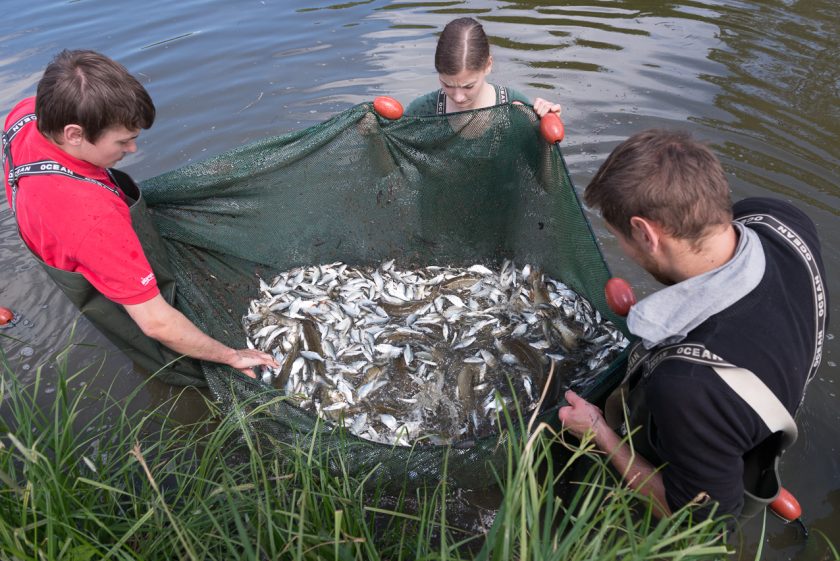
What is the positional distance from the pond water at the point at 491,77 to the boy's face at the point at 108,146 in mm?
1844

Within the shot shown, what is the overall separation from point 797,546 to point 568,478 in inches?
49.2

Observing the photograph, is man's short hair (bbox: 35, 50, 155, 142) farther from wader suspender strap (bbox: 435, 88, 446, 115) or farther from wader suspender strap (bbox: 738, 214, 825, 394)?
wader suspender strap (bbox: 738, 214, 825, 394)

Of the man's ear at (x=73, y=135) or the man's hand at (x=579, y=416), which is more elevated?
the man's ear at (x=73, y=135)

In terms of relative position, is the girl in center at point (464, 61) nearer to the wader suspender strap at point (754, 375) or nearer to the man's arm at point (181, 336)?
the wader suspender strap at point (754, 375)

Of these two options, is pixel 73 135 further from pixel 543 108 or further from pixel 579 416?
pixel 579 416

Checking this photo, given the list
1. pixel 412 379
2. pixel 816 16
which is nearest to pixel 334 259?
pixel 412 379

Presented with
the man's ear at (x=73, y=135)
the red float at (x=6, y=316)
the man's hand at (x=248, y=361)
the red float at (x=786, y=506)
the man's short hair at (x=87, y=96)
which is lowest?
the red float at (x=6, y=316)

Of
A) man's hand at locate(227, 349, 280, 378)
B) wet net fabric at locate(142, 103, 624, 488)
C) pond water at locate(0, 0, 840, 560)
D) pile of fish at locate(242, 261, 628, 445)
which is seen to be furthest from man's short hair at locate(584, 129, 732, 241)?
pond water at locate(0, 0, 840, 560)

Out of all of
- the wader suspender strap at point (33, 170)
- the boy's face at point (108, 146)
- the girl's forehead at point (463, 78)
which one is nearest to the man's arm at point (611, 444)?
the girl's forehead at point (463, 78)

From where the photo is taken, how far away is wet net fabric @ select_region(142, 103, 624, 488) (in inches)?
131

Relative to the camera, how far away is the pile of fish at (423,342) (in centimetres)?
339

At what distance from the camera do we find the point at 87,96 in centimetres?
254

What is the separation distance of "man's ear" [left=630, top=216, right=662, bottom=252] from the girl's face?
6.49 ft

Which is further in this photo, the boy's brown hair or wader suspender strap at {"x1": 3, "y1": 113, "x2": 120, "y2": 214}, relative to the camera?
the boy's brown hair
